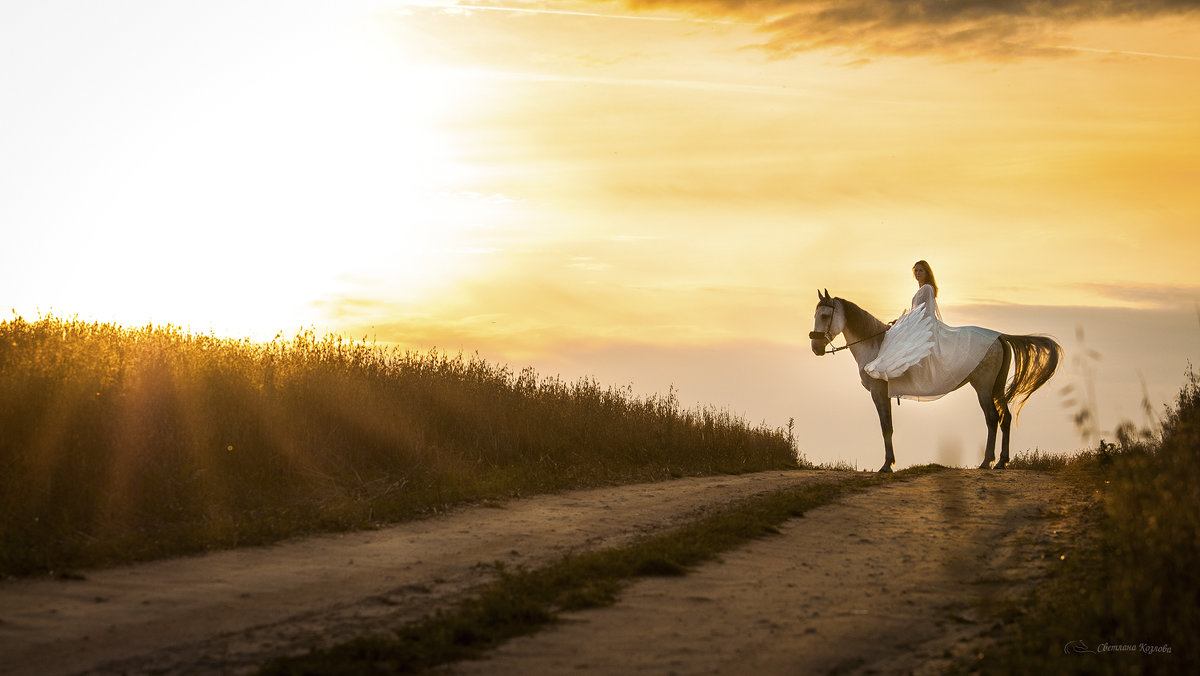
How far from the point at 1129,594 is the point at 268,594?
20.5 ft

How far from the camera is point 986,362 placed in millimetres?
19078

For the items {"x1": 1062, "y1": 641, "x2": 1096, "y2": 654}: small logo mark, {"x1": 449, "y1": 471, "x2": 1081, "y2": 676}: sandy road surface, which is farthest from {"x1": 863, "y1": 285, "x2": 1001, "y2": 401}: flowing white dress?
{"x1": 1062, "y1": 641, "x2": 1096, "y2": 654}: small logo mark

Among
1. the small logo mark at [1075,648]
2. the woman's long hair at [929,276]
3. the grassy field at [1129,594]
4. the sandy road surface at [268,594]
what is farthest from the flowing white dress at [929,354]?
the small logo mark at [1075,648]

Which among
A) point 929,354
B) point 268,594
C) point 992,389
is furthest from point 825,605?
point 992,389

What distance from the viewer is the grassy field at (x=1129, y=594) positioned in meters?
5.75

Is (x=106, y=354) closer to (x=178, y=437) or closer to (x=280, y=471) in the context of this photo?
(x=178, y=437)

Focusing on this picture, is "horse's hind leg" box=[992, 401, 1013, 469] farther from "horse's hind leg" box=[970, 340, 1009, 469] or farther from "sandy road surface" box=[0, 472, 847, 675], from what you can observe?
"sandy road surface" box=[0, 472, 847, 675]

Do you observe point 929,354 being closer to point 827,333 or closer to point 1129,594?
A: point 827,333

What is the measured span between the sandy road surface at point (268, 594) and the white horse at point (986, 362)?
9.48m

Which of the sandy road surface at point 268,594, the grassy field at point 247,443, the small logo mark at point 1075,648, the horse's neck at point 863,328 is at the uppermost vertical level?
the horse's neck at point 863,328

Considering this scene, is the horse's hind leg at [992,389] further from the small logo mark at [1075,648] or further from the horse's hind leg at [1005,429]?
the small logo mark at [1075,648]

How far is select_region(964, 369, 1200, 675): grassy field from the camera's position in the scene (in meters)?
5.75

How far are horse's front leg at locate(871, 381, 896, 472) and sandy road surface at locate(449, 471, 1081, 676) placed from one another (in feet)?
24.4

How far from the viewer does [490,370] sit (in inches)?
732
